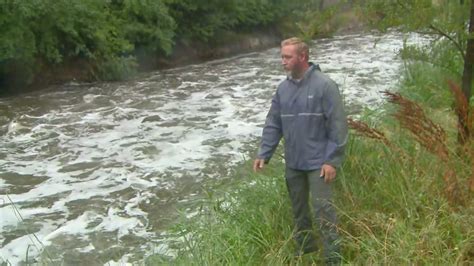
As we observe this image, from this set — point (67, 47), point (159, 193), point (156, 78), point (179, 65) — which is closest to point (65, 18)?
point (67, 47)

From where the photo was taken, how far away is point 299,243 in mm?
5816

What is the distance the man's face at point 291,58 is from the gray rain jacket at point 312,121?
0.45 feet

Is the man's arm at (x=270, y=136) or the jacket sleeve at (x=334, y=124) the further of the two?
the man's arm at (x=270, y=136)

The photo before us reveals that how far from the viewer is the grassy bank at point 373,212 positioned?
5059mm

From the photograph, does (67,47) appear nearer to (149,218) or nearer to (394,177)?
(149,218)

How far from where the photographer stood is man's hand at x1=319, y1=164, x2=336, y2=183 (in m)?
5.28

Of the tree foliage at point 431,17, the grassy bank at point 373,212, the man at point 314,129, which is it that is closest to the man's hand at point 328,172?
the man at point 314,129

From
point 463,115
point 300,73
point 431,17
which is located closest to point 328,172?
point 300,73

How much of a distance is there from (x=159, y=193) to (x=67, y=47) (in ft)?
40.1

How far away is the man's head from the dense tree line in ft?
42.2

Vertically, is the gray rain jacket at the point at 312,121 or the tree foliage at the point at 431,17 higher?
the tree foliage at the point at 431,17

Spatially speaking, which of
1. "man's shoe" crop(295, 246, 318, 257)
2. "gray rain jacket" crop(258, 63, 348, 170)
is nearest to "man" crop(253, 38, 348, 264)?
"gray rain jacket" crop(258, 63, 348, 170)

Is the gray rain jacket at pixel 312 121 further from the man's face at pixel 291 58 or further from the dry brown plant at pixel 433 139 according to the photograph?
the dry brown plant at pixel 433 139

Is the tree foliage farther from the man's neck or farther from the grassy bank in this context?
the man's neck
